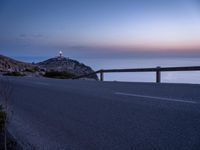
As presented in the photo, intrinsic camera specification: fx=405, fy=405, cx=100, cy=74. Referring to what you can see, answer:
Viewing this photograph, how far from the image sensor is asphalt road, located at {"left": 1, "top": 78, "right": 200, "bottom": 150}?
21.8ft

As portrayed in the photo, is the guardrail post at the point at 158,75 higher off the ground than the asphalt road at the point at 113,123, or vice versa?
the guardrail post at the point at 158,75

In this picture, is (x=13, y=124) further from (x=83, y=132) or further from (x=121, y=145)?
(x=121, y=145)

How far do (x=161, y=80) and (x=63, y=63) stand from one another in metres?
46.4

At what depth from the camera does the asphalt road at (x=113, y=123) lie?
6.66 m

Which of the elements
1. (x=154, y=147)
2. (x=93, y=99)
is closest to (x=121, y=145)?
(x=154, y=147)

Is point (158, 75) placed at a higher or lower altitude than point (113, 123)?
higher

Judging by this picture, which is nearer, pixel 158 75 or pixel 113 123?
pixel 113 123

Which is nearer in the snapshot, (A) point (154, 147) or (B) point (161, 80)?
(A) point (154, 147)

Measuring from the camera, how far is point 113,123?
26.7ft

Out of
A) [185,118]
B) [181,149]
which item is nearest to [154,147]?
[181,149]

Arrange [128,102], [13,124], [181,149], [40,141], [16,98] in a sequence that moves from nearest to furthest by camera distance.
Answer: [181,149] < [40,141] < [13,124] < [128,102] < [16,98]

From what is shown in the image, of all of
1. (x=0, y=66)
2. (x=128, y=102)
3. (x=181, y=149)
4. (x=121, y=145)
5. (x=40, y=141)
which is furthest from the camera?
(x=0, y=66)

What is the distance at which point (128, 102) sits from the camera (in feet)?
34.4

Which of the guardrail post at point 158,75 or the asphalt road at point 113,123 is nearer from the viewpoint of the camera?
the asphalt road at point 113,123
